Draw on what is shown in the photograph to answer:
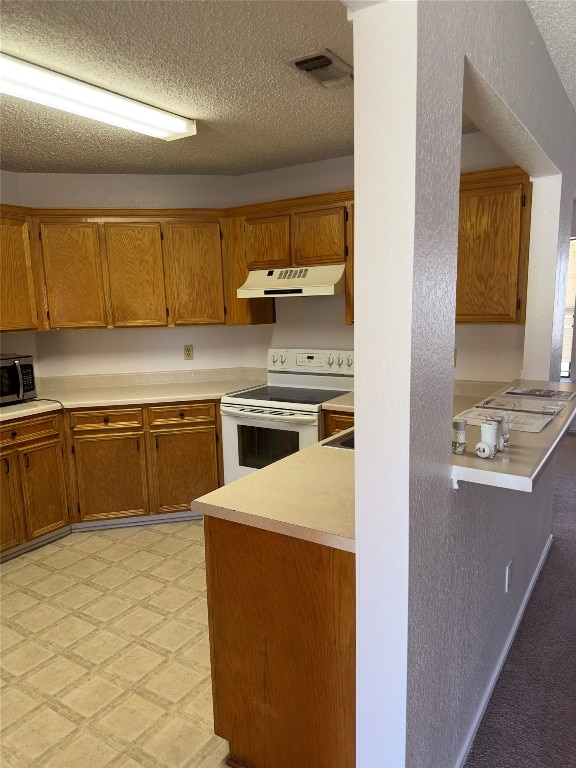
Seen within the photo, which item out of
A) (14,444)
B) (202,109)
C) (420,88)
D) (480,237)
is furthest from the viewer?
(14,444)

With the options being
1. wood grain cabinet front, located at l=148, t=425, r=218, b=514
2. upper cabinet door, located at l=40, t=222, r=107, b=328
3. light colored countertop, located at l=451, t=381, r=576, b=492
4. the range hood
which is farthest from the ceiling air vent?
wood grain cabinet front, located at l=148, t=425, r=218, b=514

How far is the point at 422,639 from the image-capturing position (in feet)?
4.17

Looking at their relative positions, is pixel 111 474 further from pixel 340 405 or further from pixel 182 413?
pixel 340 405

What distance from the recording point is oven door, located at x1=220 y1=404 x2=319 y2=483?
3311 mm

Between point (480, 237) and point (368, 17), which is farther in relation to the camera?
point (480, 237)

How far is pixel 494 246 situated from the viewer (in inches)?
113

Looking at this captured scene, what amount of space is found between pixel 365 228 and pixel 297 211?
8.37 feet

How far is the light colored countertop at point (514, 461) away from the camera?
1272mm

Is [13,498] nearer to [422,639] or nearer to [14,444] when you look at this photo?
[14,444]

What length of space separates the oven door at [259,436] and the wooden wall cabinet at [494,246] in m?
1.18

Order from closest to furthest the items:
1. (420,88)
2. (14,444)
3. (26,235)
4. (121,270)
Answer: (420,88)
(14,444)
(26,235)
(121,270)

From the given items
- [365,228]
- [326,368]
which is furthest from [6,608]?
[365,228]

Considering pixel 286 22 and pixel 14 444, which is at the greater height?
pixel 286 22

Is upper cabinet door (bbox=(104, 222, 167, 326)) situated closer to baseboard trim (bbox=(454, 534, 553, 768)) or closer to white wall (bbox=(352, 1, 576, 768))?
white wall (bbox=(352, 1, 576, 768))
